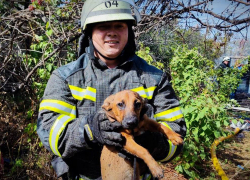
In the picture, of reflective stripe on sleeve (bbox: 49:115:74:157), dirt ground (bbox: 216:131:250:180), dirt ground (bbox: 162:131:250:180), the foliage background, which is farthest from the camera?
dirt ground (bbox: 216:131:250:180)

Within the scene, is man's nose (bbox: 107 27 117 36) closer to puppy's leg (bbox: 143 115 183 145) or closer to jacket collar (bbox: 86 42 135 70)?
jacket collar (bbox: 86 42 135 70)

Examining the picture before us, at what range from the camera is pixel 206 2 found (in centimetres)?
470

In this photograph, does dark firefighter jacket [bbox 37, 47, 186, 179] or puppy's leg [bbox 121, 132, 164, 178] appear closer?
puppy's leg [bbox 121, 132, 164, 178]

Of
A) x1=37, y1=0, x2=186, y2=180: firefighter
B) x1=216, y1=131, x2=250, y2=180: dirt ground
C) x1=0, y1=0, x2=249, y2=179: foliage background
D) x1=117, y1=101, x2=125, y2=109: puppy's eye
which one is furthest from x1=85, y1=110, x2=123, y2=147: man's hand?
x1=216, y1=131, x2=250, y2=180: dirt ground

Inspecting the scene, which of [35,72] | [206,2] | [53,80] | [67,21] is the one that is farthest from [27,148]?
[206,2]

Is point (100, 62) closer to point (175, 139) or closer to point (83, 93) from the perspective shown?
point (83, 93)

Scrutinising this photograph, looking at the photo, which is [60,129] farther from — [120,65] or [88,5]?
[88,5]

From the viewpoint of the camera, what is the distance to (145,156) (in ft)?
5.30

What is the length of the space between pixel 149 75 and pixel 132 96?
1.30ft

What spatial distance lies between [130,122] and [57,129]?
568 millimetres

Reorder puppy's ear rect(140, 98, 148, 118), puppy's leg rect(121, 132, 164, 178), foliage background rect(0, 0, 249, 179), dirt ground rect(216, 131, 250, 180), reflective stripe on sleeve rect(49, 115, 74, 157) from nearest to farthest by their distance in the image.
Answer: puppy's leg rect(121, 132, 164, 178), reflective stripe on sleeve rect(49, 115, 74, 157), puppy's ear rect(140, 98, 148, 118), foliage background rect(0, 0, 249, 179), dirt ground rect(216, 131, 250, 180)

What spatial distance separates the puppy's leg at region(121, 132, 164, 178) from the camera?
5.18ft

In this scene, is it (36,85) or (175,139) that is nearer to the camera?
(175,139)

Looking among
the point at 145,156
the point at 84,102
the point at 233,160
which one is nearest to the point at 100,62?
the point at 84,102
